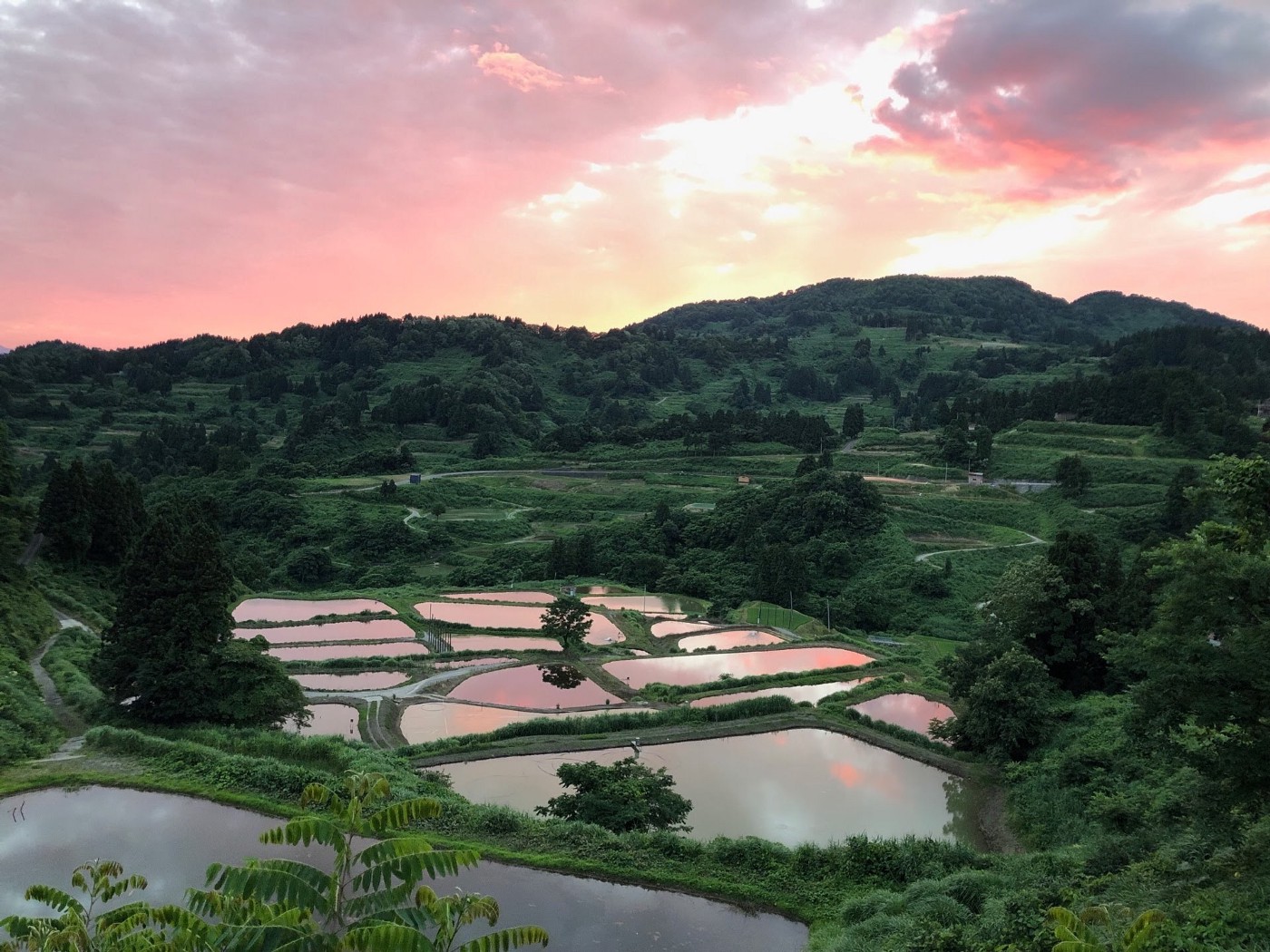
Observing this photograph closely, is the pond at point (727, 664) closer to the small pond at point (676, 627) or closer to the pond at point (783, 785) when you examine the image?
the small pond at point (676, 627)

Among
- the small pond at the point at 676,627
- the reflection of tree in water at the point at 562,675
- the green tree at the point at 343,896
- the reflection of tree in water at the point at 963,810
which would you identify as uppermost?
the green tree at the point at 343,896

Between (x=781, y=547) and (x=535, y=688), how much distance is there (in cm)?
2589

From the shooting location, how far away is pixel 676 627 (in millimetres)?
41344

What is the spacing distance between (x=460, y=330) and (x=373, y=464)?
66.2m

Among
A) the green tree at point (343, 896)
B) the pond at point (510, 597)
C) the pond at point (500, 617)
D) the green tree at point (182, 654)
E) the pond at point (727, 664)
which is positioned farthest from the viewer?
the pond at point (510, 597)

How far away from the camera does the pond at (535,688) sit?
28.4 metres

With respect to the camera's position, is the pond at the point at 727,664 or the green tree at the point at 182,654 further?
the pond at the point at 727,664

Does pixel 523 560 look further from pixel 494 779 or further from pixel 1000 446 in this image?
pixel 1000 446

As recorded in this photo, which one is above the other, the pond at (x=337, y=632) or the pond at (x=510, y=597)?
the pond at (x=337, y=632)

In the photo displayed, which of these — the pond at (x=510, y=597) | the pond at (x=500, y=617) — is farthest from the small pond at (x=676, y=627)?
the pond at (x=510, y=597)

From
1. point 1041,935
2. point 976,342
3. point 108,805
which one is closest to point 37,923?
point 1041,935

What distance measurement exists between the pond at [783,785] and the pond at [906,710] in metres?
2.90

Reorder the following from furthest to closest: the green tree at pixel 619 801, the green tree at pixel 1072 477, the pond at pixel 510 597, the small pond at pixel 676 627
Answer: the green tree at pixel 1072 477 → the pond at pixel 510 597 → the small pond at pixel 676 627 → the green tree at pixel 619 801

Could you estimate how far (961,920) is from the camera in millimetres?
12781
